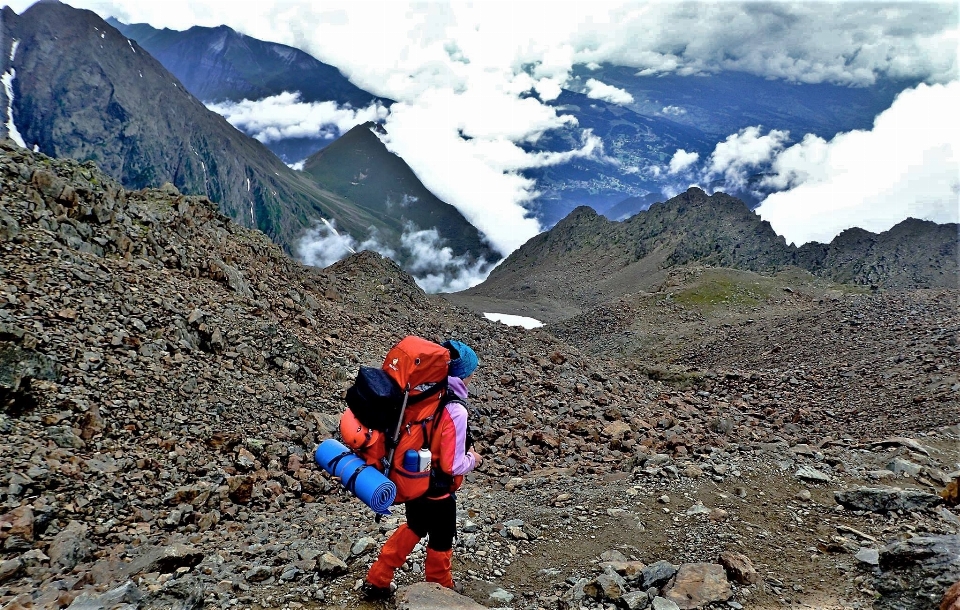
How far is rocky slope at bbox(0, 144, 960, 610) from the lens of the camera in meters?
6.54

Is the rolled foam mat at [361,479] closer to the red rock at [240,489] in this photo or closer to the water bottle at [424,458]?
the water bottle at [424,458]

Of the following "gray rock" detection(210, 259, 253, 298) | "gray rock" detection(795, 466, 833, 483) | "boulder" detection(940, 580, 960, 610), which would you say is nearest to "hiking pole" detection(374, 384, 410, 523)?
"boulder" detection(940, 580, 960, 610)

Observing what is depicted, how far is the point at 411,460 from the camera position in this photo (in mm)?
5840

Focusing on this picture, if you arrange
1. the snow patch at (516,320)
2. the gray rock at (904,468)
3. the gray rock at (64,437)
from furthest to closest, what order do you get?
1. the snow patch at (516,320)
2. the gray rock at (904,468)
3. the gray rock at (64,437)

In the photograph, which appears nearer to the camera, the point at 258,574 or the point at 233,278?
the point at 258,574

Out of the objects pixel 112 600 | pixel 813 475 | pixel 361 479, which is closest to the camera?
pixel 112 600

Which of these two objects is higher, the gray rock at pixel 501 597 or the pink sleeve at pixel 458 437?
the pink sleeve at pixel 458 437

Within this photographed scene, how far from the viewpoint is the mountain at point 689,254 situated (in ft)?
287

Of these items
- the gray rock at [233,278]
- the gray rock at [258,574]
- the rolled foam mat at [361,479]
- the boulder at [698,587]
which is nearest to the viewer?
the rolled foam mat at [361,479]

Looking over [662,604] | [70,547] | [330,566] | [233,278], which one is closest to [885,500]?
[662,604]

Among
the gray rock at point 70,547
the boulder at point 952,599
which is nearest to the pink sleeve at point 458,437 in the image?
the boulder at point 952,599

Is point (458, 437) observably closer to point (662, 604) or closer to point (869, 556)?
point (662, 604)

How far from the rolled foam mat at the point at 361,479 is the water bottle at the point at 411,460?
25cm

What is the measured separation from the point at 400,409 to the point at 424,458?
62 centimetres
